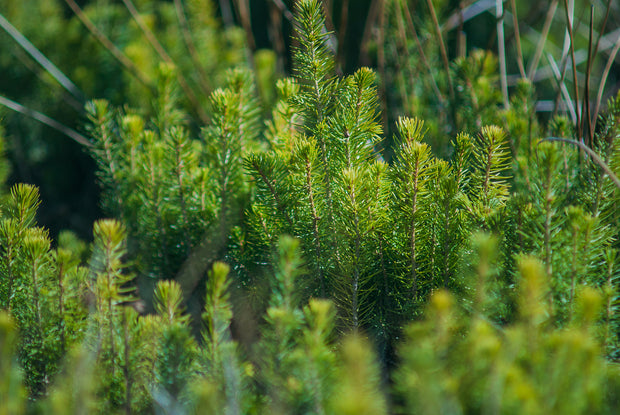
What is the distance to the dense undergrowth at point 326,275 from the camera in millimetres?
417

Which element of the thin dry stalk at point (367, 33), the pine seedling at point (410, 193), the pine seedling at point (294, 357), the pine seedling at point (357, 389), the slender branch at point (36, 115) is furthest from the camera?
the thin dry stalk at point (367, 33)

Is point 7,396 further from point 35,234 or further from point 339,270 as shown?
point 339,270

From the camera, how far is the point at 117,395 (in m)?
0.53

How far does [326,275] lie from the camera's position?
66cm

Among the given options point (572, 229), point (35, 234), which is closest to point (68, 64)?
point (35, 234)

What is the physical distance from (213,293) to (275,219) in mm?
190

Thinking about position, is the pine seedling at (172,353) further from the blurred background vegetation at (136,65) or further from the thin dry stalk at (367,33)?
the thin dry stalk at (367,33)

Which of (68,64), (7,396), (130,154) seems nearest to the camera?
(7,396)

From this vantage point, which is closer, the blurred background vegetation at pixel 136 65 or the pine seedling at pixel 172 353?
the pine seedling at pixel 172 353

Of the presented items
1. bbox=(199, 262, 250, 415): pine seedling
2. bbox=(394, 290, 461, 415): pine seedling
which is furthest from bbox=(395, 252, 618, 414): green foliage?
bbox=(199, 262, 250, 415): pine seedling

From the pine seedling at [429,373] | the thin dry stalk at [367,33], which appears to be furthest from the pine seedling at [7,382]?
the thin dry stalk at [367,33]

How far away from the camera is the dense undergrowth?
417 millimetres

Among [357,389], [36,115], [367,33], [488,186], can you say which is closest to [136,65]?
[36,115]

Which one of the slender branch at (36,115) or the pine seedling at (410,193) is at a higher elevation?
the slender branch at (36,115)
